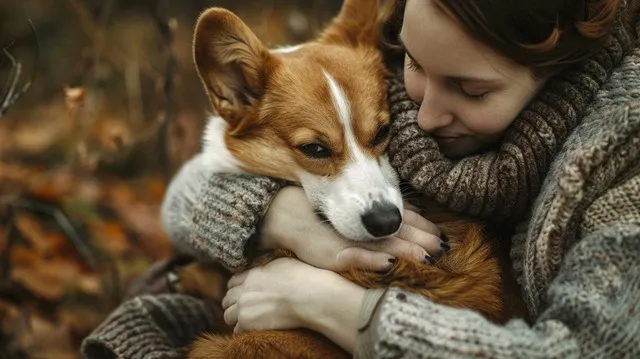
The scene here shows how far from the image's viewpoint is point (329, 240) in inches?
74.3

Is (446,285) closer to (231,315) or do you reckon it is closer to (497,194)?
(497,194)

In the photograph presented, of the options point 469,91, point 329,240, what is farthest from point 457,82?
point 329,240

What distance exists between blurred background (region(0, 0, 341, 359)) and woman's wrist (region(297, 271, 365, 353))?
1458 mm

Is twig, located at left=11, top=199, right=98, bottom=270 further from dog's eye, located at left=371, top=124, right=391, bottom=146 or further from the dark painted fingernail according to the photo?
the dark painted fingernail

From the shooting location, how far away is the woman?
1.47 m

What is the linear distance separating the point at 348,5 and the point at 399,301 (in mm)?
1094

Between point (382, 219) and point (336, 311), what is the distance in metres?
0.27

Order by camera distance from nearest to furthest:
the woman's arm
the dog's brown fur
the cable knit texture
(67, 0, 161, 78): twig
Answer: the dog's brown fur
the woman's arm
the cable knit texture
(67, 0, 161, 78): twig

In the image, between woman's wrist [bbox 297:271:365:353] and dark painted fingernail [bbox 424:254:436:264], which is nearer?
woman's wrist [bbox 297:271:365:353]

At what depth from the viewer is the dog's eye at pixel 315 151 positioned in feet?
6.53

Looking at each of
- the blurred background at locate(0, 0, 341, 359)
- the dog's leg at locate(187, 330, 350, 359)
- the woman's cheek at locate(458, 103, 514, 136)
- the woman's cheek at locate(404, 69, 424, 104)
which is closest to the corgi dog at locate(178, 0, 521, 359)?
the dog's leg at locate(187, 330, 350, 359)

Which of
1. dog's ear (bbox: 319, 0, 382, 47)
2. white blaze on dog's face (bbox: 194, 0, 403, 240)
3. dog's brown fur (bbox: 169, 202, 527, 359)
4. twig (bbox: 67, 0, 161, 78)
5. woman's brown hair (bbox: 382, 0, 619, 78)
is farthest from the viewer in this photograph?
twig (bbox: 67, 0, 161, 78)

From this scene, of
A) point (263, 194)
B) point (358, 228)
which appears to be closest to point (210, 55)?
point (263, 194)

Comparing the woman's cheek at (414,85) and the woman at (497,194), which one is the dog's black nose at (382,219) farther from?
the woman's cheek at (414,85)
